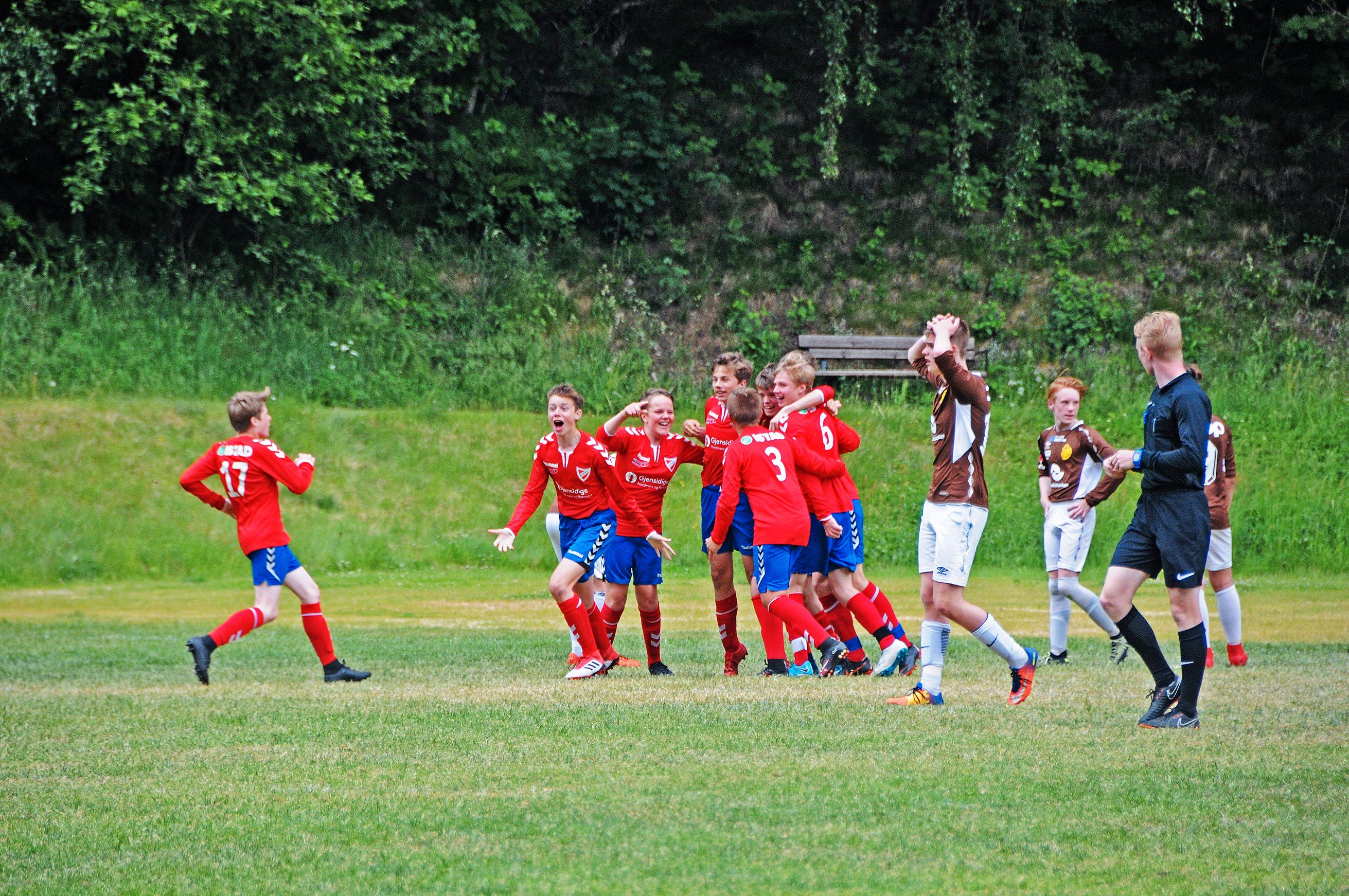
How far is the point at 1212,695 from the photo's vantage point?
8258mm

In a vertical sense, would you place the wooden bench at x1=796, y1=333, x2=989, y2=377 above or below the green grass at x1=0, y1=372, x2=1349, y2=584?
above

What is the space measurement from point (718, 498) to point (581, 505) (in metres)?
1.14

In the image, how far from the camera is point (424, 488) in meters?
21.1

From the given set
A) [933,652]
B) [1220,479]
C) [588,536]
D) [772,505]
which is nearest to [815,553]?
[772,505]

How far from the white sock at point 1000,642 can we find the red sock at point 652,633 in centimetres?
281

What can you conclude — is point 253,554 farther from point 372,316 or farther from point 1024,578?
point 372,316

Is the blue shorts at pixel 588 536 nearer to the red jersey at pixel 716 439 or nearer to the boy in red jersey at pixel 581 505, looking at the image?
the boy in red jersey at pixel 581 505

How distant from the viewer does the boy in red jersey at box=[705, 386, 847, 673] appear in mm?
9086

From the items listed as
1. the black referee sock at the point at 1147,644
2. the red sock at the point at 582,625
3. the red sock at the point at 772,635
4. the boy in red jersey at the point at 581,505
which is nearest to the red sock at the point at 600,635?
the boy in red jersey at the point at 581,505

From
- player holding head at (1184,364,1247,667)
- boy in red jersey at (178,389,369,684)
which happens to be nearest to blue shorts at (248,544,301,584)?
boy in red jersey at (178,389,369,684)

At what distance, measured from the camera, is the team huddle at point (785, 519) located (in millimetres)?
7570

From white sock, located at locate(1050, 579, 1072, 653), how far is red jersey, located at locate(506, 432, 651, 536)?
321cm

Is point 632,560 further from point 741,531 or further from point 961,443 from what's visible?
point 961,443

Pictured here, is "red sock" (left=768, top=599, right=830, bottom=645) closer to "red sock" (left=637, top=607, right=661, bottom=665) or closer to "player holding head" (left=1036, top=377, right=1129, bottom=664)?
"red sock" (left=637, top=607, right=661, bottom=665)
